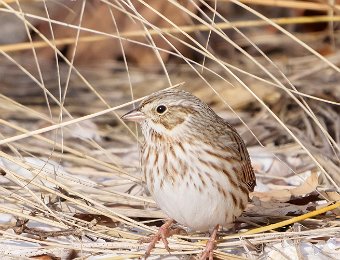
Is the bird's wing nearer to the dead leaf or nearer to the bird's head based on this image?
the bird's head

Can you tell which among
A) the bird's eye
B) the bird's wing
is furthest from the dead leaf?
the bird's eye

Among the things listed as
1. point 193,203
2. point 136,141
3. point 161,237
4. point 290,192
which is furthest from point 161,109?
point 136,141

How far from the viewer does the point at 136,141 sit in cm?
550

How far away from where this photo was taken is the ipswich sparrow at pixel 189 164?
3789mm

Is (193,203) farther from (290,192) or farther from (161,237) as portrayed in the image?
(290,192)

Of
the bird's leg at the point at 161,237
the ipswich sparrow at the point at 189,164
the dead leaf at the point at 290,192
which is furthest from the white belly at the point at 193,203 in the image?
the dead leaf at the point at 290,192

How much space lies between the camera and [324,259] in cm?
383

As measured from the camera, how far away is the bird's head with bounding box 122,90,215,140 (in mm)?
3896

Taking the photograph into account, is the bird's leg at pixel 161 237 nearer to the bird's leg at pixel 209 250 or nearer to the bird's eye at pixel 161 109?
the bird's leg at pixel 209 250

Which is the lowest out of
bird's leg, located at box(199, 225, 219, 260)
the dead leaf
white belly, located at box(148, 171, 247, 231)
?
bird's leg, located at box(199, 225, 219, 260)

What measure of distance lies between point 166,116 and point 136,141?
5.24 feet

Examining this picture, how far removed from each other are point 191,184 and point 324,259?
23.6 inches

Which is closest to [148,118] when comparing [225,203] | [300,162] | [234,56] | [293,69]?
[225,203]

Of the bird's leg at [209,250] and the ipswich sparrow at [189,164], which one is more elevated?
the ipswich sparrow at [189,164]
